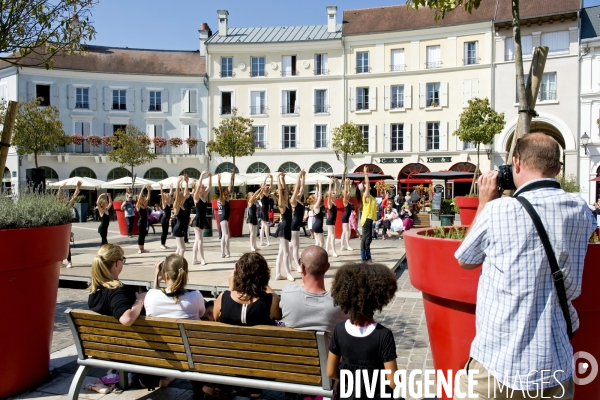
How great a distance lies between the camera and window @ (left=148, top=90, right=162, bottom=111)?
131ft

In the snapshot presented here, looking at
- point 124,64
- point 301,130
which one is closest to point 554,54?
point 301,130

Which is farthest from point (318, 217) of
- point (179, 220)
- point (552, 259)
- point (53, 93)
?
point (53, 93)

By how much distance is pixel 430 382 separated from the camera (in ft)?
14.6

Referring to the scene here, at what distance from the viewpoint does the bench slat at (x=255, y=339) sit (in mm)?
3441

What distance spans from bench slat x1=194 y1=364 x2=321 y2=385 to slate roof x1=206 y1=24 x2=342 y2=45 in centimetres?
3761

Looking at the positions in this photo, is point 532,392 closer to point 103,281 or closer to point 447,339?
point 447,339

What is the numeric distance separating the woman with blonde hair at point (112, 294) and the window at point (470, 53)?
35.1 m

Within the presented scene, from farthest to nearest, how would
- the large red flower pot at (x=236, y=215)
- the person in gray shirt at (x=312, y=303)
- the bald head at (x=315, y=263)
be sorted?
the large red flower pot at (x=236, y=215) → the bald head at (x=315, y=263) → the person in gray shirt at (x=312, y=303)

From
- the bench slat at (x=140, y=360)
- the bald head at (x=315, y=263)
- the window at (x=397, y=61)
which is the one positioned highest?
the window at (x=397, y=61)

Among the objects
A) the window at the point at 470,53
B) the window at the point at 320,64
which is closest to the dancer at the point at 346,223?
the window at the point at 470,53

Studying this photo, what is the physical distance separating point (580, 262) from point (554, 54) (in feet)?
116

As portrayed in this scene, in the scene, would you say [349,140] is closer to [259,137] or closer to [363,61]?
[363,61]

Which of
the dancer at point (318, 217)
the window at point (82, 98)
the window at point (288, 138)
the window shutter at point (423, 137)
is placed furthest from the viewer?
the window at point (288, 138)

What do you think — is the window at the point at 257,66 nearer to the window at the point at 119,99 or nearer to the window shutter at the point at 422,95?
the window at the point at 119,99
